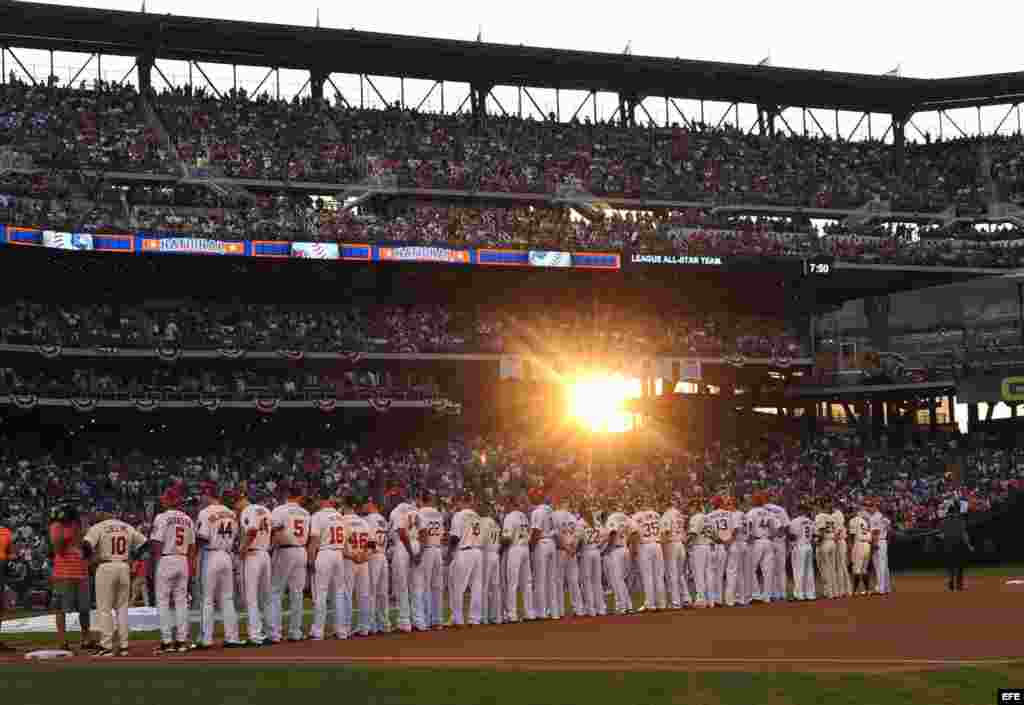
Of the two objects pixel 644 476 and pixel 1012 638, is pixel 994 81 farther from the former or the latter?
pixel 1012 638

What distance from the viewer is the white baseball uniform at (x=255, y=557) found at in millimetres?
20250

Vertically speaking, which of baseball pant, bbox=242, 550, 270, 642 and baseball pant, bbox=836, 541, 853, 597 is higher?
baseball pant, bbox=242, 550, 270, 642

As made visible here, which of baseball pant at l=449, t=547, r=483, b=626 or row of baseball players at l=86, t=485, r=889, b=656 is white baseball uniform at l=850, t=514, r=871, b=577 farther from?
baseball pant at l=449, t=547, r=483, b=626

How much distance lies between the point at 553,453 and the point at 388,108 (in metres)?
16.3

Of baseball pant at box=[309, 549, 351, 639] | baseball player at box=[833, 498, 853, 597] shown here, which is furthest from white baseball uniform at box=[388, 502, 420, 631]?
baseball player at box=[833, 498, 853, 597]

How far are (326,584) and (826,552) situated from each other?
1265 cm

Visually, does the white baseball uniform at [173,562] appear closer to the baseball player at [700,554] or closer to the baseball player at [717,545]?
the baseball player at [700,554]

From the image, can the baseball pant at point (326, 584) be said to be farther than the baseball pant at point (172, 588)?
Yes

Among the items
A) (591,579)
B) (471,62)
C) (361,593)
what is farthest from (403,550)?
(471,62)

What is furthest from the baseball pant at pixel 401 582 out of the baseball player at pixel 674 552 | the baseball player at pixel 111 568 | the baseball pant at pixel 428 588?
the baseball player at pixel 674 552

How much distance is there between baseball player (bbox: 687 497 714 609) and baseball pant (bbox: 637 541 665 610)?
0.86 metres

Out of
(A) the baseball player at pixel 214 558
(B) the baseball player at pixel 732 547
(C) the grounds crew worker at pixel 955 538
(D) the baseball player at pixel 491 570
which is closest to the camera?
(A) the baseball player at pixel 214 558

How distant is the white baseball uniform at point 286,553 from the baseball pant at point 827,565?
13.0 m

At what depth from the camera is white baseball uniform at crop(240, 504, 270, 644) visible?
20250 mm
